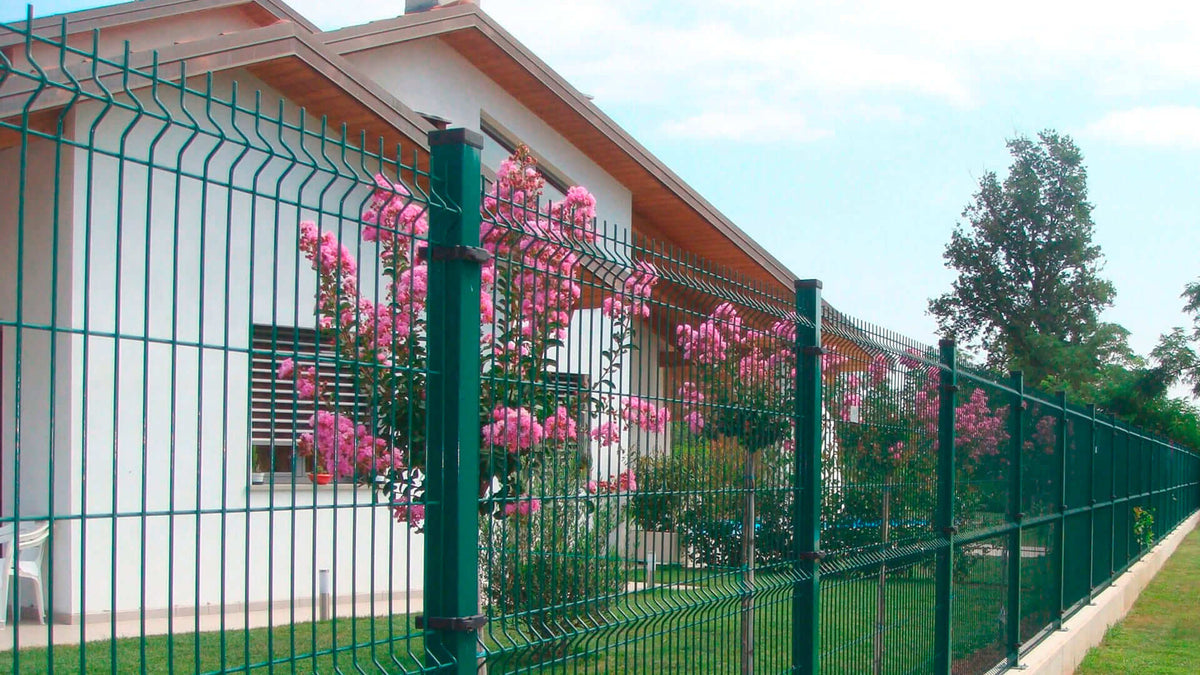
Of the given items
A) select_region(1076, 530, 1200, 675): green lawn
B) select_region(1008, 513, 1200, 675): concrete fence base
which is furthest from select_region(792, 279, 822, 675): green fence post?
select_region(1076, 530, 1200, 675): green lawn

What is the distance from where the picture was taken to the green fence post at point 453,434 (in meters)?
3.27

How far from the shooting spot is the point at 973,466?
858cm

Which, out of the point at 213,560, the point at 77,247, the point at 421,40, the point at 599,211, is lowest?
the point at 213,560

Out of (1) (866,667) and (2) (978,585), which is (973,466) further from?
(1) (866,667)

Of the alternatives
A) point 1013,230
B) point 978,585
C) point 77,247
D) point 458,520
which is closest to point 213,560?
point 77,247

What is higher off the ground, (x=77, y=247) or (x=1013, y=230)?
(x=1013, y=230)

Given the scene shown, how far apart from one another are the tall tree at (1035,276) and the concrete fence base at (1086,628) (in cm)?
3722

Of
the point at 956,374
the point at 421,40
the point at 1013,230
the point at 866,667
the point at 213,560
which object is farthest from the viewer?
the point at 1013,230

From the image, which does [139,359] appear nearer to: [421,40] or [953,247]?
[421,40]

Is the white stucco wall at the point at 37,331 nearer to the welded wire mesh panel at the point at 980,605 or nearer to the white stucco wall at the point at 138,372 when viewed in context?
the white stucco wall at the point at 138,372

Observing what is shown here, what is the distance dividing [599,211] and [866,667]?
13195 millimetres

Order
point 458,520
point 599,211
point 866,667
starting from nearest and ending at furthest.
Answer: point 458,520
point 866,667
point 599,211

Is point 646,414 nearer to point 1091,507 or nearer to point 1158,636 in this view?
point 1091,507

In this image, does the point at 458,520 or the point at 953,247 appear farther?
the point at 953,247
